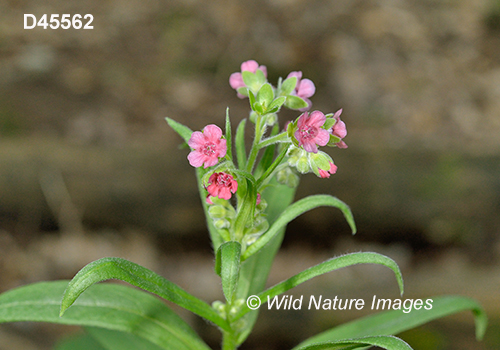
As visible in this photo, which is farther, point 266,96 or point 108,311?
point 108,311

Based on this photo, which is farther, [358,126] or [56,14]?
[56,14]

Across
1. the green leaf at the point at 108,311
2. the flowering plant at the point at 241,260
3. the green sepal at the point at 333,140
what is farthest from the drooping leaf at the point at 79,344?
the green sepal at the point at 333,140

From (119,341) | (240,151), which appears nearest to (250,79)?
(240,151)

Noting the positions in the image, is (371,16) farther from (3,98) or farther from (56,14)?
(3,98)

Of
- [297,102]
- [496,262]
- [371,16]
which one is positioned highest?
[371,16]

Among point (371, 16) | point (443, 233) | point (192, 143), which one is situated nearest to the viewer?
point (192, 143)

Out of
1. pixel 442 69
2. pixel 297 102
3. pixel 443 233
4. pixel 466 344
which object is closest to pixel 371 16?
pixel 442 69

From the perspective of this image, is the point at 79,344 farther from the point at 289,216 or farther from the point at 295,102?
the point at 295,102
